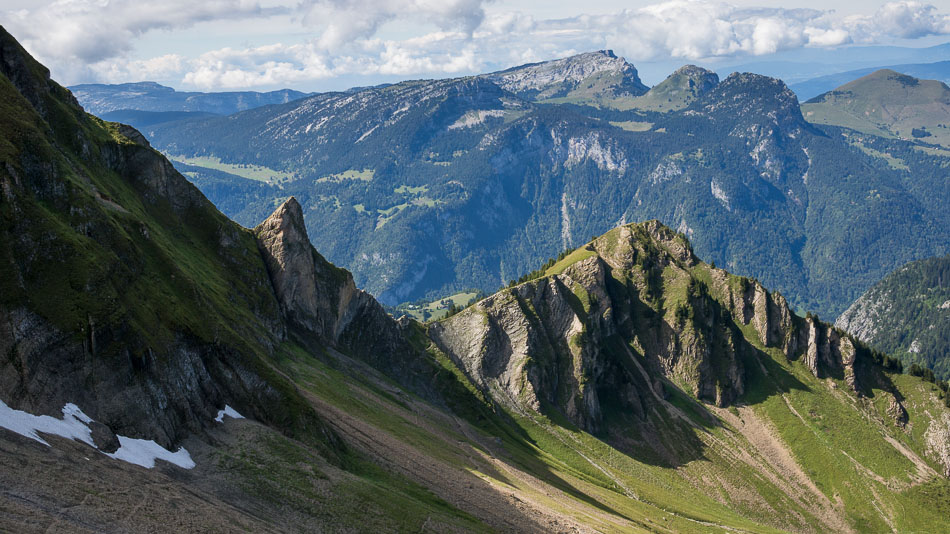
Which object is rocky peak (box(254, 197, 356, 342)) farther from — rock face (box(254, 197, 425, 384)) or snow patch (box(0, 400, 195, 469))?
snow patch (box(0, 400, 195, 469))

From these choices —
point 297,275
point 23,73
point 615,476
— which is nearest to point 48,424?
point 23,73

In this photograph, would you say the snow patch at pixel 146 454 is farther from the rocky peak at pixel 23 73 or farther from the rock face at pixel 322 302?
the rock face at pixel 322 302

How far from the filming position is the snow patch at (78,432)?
60719 mm

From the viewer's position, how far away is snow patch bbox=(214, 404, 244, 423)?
3317 inches

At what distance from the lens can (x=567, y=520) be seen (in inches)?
4161

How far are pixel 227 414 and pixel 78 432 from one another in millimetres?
21763

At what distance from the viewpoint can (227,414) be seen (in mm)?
86062

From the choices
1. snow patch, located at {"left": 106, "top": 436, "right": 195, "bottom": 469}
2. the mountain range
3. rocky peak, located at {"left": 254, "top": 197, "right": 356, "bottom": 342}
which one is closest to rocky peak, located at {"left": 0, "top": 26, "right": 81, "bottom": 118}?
the mountain range

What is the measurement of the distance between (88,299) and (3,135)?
23735 mm

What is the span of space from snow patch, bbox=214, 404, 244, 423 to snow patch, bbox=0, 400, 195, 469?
888 centimetres

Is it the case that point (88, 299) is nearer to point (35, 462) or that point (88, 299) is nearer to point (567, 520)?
point (35, 462)

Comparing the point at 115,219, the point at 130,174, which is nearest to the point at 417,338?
the point at 130,174

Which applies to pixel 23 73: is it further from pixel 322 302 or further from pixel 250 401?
pixel 322 302

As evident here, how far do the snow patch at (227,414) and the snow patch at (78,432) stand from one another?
29.1 ft
